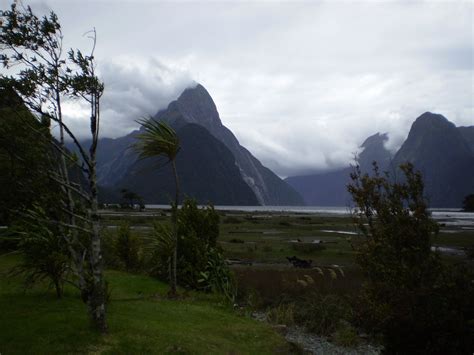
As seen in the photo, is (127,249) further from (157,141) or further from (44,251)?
(44,251)

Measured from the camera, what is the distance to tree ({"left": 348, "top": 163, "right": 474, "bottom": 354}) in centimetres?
721

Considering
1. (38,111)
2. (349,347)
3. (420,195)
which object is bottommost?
(349,347)

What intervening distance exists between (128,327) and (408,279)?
592 centimetres

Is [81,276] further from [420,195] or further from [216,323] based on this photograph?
[420,195]

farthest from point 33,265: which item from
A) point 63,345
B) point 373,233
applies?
point 373,233

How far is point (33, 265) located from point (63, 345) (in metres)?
3.94

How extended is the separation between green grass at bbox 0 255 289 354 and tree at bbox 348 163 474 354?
2749mm

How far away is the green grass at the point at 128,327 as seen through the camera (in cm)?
798

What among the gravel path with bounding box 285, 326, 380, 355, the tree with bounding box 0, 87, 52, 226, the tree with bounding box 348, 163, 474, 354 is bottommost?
the gravel path with bounding box 285, 326, 380, 355

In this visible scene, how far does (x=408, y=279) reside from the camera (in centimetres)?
870

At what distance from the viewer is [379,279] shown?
370 inches

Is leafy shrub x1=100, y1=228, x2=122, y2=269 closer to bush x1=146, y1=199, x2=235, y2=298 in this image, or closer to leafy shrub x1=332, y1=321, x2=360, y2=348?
bush x1=146, y1=199, x2=235, y2=298

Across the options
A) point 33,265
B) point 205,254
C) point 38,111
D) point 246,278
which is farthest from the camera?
point 246,278

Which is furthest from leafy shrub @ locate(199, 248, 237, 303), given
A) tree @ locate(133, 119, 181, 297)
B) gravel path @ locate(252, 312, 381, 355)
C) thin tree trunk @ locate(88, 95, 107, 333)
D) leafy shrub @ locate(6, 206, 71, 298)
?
thin tree trunk @ locate(88, 95, 107, 333)
